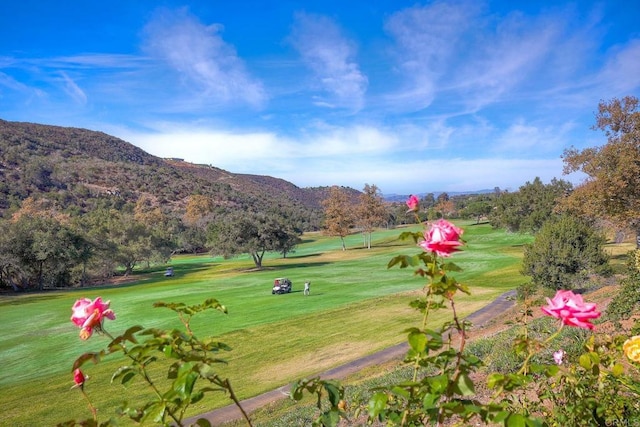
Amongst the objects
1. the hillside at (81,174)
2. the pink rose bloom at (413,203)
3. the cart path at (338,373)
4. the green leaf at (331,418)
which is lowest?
the cart path at (338,373)

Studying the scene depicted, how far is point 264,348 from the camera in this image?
19625 millimetres

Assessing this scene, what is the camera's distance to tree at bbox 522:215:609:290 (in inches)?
879

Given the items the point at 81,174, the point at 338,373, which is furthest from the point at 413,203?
the point at 81,174

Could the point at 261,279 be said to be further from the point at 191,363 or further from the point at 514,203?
the point at 191,363

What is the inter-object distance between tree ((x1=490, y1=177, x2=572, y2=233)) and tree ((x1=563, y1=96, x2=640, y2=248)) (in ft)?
78.5

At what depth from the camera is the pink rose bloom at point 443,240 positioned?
1615 mm

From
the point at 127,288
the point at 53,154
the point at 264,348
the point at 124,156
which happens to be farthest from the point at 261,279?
the point at 124,156

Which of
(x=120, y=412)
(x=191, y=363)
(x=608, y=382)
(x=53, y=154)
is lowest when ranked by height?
(x=608, y=382)

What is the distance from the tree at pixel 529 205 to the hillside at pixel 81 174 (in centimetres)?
7578

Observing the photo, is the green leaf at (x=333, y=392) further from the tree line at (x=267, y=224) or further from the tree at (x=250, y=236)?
the tree at (x=250, y=236)

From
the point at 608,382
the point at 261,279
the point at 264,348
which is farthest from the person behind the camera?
the point at 261,279

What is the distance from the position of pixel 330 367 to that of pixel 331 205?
57.3 m

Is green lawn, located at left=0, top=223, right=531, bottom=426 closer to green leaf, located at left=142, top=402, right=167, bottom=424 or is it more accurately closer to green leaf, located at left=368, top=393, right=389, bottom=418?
green leaf, located at left=368, top=393, right=389, bottom=418

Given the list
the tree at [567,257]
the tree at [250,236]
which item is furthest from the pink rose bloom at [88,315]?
the tree at [250,236]
